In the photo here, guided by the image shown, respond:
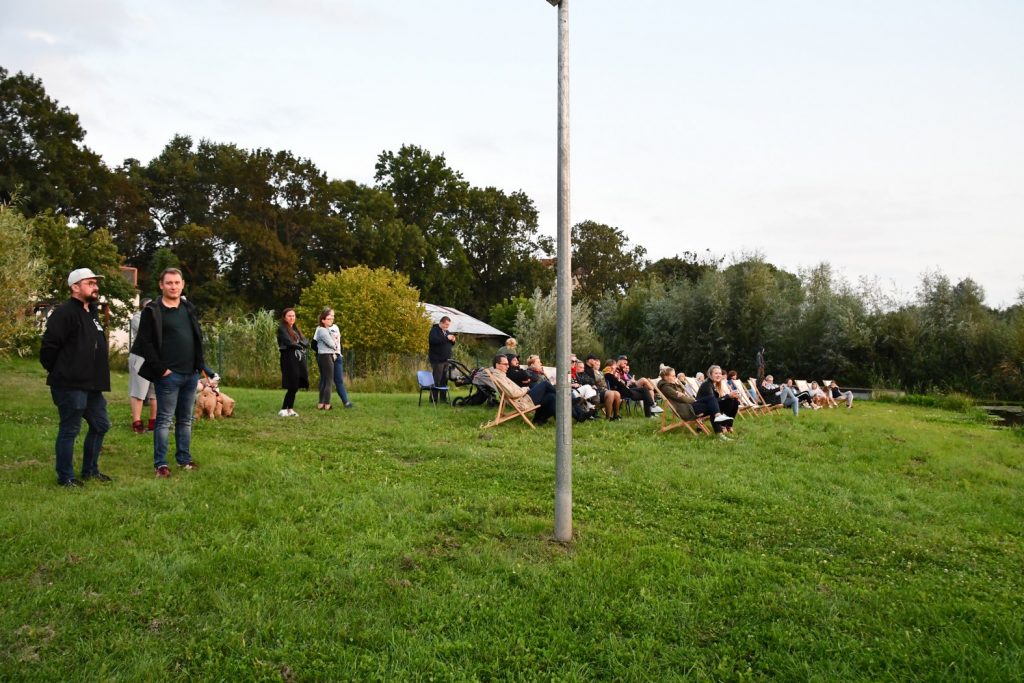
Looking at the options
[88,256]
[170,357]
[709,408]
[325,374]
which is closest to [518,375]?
[325,374]

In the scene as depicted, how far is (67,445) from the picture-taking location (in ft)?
18.8

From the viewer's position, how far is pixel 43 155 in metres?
37.1

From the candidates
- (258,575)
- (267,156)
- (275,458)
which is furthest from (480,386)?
(267,156)

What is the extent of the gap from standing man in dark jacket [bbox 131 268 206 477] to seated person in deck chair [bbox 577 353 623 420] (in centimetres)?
657

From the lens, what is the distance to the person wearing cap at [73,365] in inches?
224

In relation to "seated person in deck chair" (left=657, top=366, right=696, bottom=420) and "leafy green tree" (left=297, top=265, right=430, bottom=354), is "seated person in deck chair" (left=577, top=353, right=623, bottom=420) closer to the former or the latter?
"seated person in deck chair" (left=657, top=366, right=696, bottom=420)

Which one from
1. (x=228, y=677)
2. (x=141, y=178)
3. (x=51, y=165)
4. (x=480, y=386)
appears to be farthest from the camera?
(x=141, y=178)

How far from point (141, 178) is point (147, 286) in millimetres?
7933

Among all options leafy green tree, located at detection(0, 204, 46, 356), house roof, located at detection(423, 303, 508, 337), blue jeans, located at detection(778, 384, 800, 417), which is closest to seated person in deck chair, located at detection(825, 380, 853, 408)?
blue jeans, located at detection(778, 384, 800, 417)

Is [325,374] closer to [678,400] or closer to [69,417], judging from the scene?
[678,400]

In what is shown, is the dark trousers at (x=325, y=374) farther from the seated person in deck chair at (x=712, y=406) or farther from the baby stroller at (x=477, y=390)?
the seated person in deck chair at (x=712, y=406)

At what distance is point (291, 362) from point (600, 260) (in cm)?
4173

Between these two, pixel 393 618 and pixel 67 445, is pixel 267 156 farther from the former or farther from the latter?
pixel 393 618

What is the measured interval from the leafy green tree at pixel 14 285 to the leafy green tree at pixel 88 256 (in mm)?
11122
